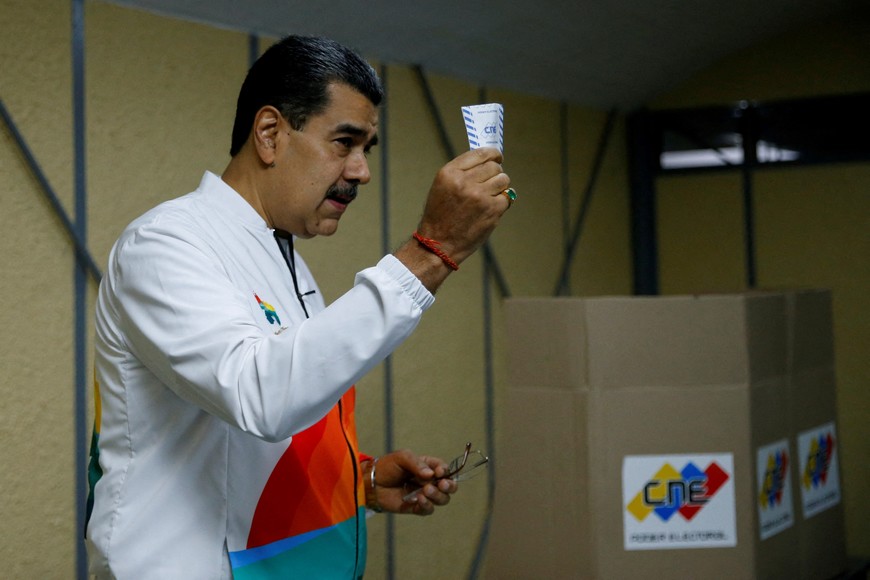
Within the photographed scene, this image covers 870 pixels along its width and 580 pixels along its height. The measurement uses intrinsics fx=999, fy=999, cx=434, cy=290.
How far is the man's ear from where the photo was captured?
145 cm

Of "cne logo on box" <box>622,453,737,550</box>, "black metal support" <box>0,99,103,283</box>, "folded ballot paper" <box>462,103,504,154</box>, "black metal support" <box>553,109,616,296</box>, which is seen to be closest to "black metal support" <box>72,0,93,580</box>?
"black metal support" <box>0,99,103,283</box>

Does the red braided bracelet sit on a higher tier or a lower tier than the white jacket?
higher

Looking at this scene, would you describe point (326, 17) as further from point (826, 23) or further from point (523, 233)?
point (826, 23)

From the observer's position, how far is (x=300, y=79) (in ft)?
4.69

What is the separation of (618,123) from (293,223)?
3655mm

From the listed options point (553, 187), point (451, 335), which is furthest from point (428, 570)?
point (553, 187)

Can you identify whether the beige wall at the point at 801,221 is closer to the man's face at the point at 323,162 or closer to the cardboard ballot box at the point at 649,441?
the cardboard ballot box at the point at 649,441

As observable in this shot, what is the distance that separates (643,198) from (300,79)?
3.68m

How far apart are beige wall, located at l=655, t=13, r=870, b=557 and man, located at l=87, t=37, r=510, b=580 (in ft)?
10.6

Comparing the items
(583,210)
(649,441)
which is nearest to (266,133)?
(649,441)

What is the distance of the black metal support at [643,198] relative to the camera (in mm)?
4891

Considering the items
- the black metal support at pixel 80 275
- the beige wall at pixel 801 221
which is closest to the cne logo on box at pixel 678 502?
the black metal support at pixel 80 275

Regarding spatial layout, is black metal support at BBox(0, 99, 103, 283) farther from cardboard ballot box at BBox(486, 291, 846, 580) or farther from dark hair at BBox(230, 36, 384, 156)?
cardboard ballot box at BBox(486, 291, 846, 580)

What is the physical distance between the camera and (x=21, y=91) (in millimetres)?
2367
